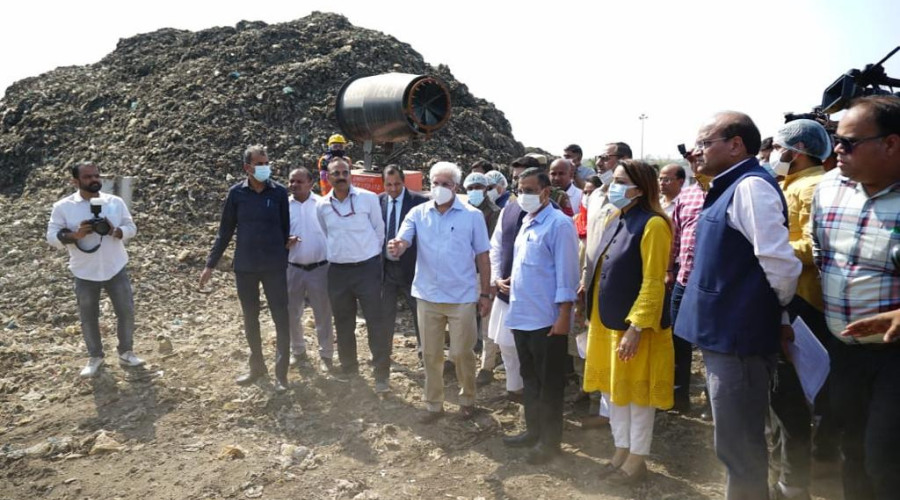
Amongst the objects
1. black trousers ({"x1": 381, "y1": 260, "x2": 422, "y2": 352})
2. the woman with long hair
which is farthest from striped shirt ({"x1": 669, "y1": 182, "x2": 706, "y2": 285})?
black trousers ({"x1": 381, "y1": 260, "x2": 422, "y2": 352})

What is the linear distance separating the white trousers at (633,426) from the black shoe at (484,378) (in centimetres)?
172

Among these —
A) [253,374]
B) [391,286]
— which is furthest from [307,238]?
[253,374]

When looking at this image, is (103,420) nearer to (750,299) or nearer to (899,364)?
(750,299)

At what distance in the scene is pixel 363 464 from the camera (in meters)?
3.74

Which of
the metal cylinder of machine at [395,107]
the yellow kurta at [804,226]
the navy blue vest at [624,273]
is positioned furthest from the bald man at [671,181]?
the metal cylinder of machine at [395,107]

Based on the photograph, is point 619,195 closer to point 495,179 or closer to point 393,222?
point 393,222

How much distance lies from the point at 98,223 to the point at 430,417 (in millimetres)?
3038

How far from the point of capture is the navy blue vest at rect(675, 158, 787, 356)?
2391 mm

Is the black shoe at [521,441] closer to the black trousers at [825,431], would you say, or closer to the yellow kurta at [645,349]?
the yellow kurta at [645,349]

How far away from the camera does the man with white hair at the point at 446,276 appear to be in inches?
163

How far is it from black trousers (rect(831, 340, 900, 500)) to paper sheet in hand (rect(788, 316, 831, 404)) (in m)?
0.04

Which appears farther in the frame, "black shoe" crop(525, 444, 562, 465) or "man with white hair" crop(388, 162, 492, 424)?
"man with white hair" crop(388, 162, 492, 424)

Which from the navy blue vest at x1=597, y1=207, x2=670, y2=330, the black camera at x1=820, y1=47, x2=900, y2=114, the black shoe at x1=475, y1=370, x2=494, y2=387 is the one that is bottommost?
the black shoe at x1=475, y1=370, x2=494, y2=387

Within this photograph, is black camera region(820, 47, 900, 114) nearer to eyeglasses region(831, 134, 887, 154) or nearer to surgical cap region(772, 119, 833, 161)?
surgical cap region(772, 119, 833, 161)
